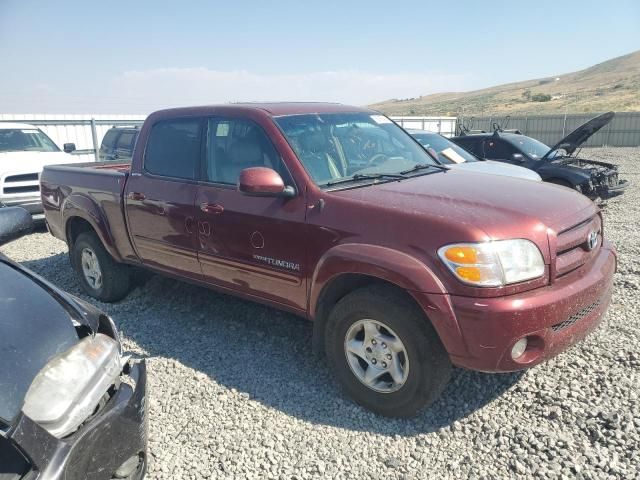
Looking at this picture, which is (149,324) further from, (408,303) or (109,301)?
(408,303)

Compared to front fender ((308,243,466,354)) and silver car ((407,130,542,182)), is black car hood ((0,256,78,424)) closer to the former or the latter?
front fender ((308,243,466,354))

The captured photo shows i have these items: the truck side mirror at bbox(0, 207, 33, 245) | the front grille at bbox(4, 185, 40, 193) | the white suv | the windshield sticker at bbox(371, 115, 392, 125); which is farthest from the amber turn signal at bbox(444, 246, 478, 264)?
the front grille at bbox(4, 185, 40, 193)

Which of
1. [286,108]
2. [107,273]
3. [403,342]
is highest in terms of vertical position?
[286,108]

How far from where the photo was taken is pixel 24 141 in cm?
1046

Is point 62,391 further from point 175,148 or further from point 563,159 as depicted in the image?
point 563,159

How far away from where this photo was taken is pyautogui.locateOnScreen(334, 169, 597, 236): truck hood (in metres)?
2.85

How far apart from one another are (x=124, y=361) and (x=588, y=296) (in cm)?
254

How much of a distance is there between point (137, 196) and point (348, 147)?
1981 mm

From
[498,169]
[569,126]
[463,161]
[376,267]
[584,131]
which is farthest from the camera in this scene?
[569,126]

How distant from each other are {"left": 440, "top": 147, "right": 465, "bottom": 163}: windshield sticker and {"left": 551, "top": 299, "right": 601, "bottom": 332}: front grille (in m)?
5.42

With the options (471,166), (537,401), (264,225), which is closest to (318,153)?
(264,225)

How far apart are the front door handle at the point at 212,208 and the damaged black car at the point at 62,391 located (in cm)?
145

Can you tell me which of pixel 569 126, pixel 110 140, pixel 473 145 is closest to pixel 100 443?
pixel 473 145

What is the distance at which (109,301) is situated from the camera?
17.8 ft
